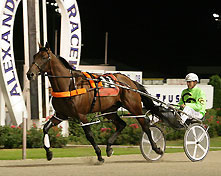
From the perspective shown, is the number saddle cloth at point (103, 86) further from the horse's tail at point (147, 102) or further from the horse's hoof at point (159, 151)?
the horse's hoof at point (159, 151)

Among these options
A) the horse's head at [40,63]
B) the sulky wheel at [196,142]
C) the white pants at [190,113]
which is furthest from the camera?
the white pants at [190,113]

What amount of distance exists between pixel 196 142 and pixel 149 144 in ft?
2.70

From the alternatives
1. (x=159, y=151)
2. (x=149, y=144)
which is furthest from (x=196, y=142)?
(x=149, y=144)

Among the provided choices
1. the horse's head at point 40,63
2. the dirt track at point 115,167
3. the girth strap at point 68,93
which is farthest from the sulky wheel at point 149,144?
the horse's head at point 40,63

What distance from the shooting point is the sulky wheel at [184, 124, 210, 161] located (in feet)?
33.0

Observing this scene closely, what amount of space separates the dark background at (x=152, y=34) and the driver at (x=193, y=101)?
28.7 meters

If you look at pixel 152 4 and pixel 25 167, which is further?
pixel 152 4

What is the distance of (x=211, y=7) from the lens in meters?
38.8

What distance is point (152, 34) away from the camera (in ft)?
138

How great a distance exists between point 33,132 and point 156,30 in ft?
95.6

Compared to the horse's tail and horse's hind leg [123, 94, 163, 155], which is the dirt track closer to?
horse's hind leg [123, 94, 163, 155]

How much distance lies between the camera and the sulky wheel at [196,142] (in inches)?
396

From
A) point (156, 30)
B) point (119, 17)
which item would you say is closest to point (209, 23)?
point (156, 30)

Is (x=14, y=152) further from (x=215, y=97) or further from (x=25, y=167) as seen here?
(x=215, y=97)
